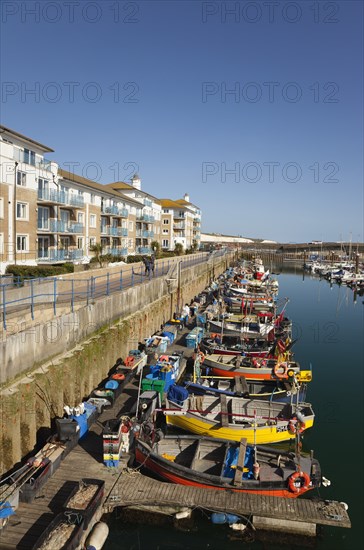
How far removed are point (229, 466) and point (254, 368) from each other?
28.9ft

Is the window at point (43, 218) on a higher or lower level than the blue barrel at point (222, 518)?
higher

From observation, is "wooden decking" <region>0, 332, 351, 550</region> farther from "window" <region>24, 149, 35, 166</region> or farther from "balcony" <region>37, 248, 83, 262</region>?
"window" <region>24, 149, 35, 166</region>

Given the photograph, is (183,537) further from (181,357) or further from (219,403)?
(181,357)

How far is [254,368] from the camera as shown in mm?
21297

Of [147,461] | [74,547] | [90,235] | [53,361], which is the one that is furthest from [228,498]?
[90,235]

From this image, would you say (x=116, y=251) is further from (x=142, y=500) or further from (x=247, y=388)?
(x=142, y=500)

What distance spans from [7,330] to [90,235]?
1265 inches

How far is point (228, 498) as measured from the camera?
1162cm

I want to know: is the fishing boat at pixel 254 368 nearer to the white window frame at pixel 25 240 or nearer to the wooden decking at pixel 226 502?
the wooden decking at pixel 226 502

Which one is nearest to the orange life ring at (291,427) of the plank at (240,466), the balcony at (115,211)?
the plank at (240,466)

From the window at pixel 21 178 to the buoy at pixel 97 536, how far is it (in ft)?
87.4

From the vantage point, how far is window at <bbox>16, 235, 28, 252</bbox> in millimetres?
31764

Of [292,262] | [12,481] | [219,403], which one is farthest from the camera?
[292,262]

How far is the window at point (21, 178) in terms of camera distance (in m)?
31.3
